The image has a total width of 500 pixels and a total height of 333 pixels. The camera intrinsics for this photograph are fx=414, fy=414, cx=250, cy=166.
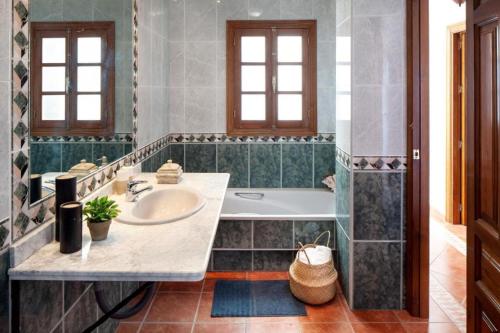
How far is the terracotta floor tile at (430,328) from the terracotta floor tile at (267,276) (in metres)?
1.01

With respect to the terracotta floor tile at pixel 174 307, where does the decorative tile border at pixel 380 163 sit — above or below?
above

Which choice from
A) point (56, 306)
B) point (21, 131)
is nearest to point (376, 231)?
point (56, 306)

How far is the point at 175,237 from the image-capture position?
158cm

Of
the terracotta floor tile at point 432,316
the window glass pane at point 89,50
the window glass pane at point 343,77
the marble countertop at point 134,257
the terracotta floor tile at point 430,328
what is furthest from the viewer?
the window glass pane at point 343,77

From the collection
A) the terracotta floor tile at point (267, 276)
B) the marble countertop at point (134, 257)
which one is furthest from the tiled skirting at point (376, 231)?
the marble countertop at point (134, 257)

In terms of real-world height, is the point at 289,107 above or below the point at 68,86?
above

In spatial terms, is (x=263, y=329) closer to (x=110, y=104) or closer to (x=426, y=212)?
(x=426, y=212)

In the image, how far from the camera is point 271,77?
434 cm

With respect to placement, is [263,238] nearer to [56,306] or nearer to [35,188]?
[56,306]

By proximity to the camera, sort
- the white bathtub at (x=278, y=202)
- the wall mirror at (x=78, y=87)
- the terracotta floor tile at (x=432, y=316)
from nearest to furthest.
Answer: the wall mirror at (x=78, y=87) < the terracotta floor tile at (x=432, y=316) < the white bathtub at (x=278, y=202)

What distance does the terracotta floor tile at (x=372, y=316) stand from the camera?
8.63 ft

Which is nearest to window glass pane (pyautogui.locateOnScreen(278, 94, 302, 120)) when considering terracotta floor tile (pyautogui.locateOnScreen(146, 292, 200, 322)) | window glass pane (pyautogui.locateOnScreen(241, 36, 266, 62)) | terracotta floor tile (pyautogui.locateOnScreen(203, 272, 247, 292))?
window glass pane (pyautogui.locateOnScreen(241, 36, 266, 62))

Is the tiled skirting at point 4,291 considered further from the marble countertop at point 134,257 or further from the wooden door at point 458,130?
the wooden door at point 458,130

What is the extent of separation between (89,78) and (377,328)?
2.21 metres
